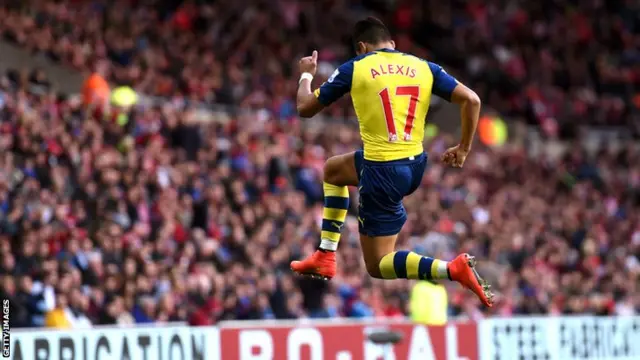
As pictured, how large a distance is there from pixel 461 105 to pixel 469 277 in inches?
49.3

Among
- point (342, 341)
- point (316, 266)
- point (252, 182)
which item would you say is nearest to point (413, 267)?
point (316, 266)

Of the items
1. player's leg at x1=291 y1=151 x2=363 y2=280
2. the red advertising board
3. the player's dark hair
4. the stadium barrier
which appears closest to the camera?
the player's dark hair

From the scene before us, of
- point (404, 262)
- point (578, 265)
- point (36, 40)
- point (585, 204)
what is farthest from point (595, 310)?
point (404, 262)

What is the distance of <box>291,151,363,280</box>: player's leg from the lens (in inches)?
423

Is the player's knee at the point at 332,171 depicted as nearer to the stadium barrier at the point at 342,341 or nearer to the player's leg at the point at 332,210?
the player's leg at the point at 332,210

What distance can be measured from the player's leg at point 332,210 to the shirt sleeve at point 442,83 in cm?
82

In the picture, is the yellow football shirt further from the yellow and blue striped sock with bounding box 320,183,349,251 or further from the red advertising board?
the red advertising board

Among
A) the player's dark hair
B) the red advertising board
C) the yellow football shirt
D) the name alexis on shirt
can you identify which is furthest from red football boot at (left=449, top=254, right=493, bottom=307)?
the red advertising board

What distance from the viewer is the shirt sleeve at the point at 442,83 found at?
10.2 metres

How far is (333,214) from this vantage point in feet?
36.2

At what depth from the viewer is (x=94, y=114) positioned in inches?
762

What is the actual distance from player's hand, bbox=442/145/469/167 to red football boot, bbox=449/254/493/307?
686mm

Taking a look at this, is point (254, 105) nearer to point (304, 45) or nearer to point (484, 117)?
point (304, 45)

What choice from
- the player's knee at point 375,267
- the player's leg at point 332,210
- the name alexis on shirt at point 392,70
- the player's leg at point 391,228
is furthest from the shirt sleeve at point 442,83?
the player's knee at point 375,267
